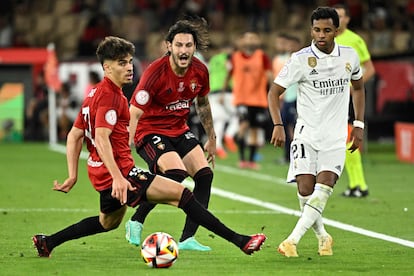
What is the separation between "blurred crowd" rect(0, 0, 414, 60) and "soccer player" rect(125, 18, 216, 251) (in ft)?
62.8

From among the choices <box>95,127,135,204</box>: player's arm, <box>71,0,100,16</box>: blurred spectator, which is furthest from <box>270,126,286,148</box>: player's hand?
<box>71,0,100,16</box>: blurred spectator

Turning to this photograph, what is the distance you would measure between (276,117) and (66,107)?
57.6 feet

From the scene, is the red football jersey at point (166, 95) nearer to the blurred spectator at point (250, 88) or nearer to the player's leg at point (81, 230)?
the player's leg at point (81, 230)

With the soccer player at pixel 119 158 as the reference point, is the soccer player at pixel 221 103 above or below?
below

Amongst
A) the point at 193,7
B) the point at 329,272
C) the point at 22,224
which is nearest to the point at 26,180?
the point at 22,224

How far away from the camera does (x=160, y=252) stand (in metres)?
9.54

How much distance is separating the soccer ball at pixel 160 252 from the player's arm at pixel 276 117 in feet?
4.36

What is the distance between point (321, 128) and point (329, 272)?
5.18 ft

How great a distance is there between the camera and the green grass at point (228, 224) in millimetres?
9648

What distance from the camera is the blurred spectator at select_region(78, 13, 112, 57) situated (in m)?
30.1

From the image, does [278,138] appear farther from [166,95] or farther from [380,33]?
[380,33]

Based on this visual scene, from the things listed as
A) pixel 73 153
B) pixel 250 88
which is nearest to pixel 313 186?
pixel 73 153

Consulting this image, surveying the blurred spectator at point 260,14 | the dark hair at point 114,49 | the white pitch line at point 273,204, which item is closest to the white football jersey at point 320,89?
the white pitch line at point 273,204

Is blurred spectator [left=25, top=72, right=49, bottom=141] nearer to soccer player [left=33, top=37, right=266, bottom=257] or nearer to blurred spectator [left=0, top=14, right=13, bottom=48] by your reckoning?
blurred spectator [left=0, top=14, right=13, bottom=48]
